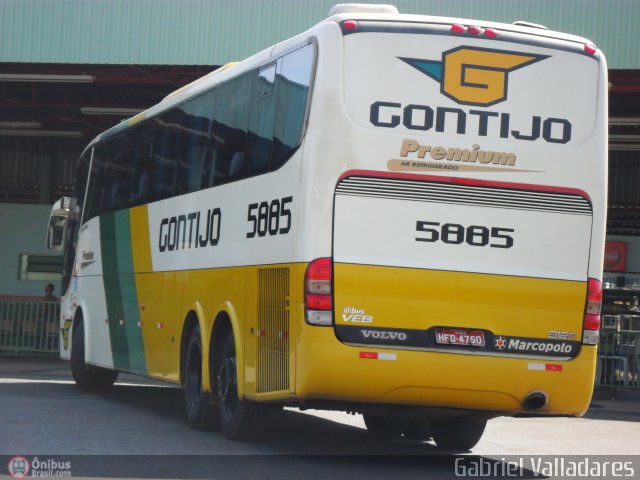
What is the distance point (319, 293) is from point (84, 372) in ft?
29.6

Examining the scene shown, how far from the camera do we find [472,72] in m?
10.6

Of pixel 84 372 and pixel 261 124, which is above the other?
pixel 261 124

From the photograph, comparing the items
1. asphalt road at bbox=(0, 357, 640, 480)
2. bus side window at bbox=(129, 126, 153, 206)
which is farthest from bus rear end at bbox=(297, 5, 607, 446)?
bus side window at bbox=(129, 126, 153, 206)

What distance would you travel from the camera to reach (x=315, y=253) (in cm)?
1021

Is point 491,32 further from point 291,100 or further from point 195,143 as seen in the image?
point 195,143

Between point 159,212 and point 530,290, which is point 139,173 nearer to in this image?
point 159,212

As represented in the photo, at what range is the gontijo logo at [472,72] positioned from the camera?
1053 centimetres

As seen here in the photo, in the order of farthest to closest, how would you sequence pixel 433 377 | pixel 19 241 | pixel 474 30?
pixel 19 241
pixel 474 30
pixel 433 377

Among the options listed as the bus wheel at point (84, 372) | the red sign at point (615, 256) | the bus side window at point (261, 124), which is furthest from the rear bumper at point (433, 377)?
the red sign at point (615, 256)

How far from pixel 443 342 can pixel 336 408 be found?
1.06 m

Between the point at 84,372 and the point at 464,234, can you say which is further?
the point at 84,372

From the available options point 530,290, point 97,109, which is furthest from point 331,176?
point 97,109

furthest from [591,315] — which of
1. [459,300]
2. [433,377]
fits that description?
[433,377]

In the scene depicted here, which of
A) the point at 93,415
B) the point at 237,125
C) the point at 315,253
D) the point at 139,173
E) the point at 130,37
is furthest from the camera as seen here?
the point at 130,37
